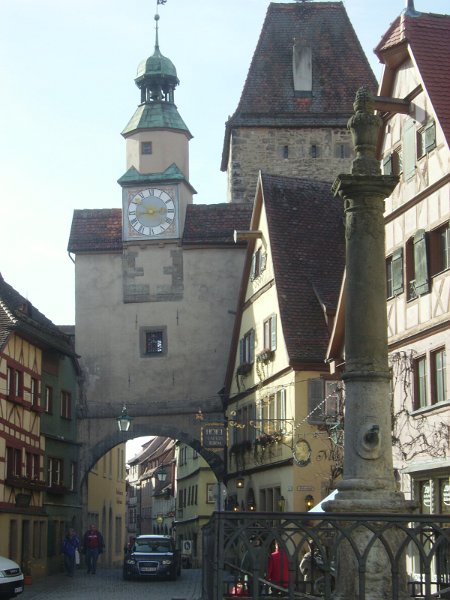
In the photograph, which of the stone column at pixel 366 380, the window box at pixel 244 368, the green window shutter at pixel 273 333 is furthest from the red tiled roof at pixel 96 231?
the stone column at pixel 366 380

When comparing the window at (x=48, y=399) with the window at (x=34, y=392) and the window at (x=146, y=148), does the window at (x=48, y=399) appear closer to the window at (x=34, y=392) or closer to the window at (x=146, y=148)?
the window at (x=34, y=392)

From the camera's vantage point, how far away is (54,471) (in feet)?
129

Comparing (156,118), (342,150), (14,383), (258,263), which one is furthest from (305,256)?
(342,150)

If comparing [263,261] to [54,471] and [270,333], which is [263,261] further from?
[54,471]

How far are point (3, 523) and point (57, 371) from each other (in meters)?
7.88

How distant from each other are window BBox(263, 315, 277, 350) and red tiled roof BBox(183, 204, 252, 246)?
7.85 meters

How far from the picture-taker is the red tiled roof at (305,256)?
31.8 m

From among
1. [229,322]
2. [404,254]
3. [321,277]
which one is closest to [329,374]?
[321,277]

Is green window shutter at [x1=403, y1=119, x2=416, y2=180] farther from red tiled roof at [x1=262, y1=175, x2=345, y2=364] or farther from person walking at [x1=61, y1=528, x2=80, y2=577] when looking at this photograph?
person walking at [x1=61, y1=528, x2=80, y2=577]

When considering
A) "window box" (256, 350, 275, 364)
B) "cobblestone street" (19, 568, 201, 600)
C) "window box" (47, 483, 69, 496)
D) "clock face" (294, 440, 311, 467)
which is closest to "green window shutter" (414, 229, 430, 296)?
"clock face" (294, 440, 311, 467)

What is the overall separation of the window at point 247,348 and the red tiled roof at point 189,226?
5.03 m

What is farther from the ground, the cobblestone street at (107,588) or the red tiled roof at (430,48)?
the red tiled roof at (430,48)

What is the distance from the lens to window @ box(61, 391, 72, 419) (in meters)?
40.2

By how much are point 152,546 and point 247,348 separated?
6221mm
